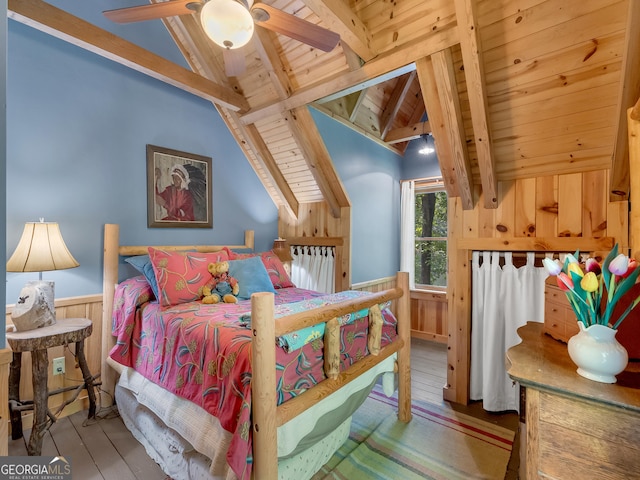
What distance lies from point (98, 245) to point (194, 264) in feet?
2.60

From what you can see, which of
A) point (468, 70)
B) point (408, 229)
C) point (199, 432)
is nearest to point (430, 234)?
point (408, 229)

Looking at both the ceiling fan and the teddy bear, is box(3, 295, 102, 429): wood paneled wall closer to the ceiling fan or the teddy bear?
the teddy bear

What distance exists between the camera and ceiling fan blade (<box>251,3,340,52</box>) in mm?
1442

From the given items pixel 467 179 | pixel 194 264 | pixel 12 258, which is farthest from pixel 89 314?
pixel 467 179

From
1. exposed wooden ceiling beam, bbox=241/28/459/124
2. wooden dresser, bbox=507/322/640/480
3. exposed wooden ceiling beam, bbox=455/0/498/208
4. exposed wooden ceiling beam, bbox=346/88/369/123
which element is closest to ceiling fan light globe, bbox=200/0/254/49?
exposed wooden ceiling beam, bbox=241/28/459/124

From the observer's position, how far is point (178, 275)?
216 cm

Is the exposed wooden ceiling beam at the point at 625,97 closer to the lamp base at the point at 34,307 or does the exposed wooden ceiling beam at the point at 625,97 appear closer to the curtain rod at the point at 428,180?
the curtain rod at the point at 428,180

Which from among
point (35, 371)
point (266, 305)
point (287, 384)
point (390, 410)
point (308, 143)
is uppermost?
point (308, 143)

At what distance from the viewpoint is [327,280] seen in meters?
3.40

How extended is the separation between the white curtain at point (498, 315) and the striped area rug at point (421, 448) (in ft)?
0.92

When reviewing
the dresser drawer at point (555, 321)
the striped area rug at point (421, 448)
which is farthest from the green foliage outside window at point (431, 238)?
the dresser drawer at point (555, 321)

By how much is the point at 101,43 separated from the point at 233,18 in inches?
52.7

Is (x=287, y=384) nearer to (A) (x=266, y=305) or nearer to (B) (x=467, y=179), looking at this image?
(A) (x=266, y=305)

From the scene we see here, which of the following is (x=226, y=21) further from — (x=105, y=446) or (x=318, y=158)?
(x=105, y=446)
